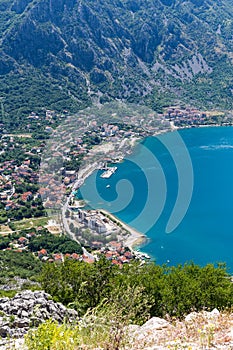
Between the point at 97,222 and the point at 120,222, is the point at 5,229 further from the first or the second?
the point at 120,222

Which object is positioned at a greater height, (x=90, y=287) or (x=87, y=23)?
(x=87, y=23)

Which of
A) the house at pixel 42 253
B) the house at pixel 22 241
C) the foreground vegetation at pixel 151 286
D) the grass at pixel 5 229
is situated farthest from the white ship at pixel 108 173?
the foreground vegetation at pixel 151 286

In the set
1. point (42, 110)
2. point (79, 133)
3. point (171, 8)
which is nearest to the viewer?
point (79, 133)

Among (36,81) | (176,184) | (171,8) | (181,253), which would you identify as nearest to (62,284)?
(181,253)

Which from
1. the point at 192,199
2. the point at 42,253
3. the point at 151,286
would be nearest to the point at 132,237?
the point at 42,253

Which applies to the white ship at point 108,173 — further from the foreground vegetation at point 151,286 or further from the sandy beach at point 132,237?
the foreground vegetation at point 151,286

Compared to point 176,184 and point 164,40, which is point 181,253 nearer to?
point 176,184
